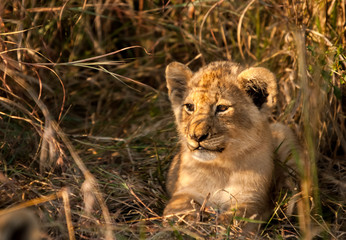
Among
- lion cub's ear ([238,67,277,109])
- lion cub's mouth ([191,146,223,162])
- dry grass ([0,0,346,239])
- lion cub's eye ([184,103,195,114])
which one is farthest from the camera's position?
lion cub's eye ([184,103,195,114])

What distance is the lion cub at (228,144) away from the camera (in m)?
3.38

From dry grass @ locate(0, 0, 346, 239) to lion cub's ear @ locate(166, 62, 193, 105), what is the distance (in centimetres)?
31

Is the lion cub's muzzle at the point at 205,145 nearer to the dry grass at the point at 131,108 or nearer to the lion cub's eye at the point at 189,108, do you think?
the lion cub's eye at the point at 189,108

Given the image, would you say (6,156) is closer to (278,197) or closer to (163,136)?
(163,136)

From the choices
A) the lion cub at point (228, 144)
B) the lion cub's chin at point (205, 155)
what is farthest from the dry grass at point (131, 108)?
the lion cub's chin at point (205, 155)

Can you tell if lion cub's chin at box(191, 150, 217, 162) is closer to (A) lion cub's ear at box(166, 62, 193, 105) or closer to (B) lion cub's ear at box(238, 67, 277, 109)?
(B) lion cub's ear at box(238, 67, 277, 109)

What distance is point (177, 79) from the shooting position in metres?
3.94

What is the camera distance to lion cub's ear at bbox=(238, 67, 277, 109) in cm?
344

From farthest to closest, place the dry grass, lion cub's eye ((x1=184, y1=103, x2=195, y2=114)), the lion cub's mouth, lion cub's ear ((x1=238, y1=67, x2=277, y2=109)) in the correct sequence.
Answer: lion cub's eye ((x1=184, y1=103, x2=195, y2=114)), lion cub's ear ((x1=238, y1=67, x2=277, y2=109)), the lion cub's mouth, the dry grass

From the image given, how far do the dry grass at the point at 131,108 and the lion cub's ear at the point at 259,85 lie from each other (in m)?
0.26

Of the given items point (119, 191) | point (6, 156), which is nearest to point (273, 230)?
point (119, 191)

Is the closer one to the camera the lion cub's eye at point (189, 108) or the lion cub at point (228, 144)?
the lion cub at point (228, 144)

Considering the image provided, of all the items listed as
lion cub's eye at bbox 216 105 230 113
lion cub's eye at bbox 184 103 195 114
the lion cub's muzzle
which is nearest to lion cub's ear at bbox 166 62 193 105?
lion cub's eye at bbox 184 103 195 114

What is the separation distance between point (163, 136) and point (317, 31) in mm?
1753
